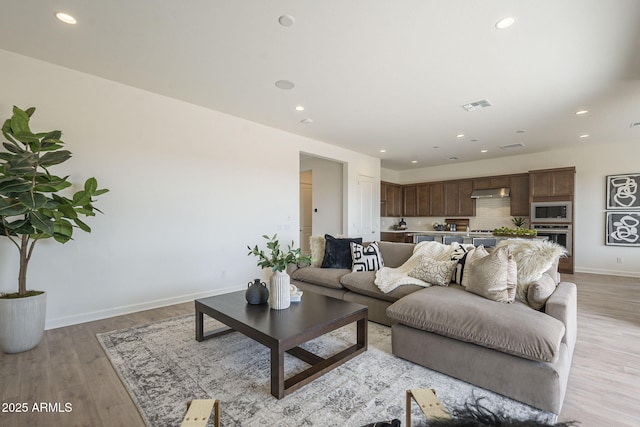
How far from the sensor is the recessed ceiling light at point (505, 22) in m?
2.23

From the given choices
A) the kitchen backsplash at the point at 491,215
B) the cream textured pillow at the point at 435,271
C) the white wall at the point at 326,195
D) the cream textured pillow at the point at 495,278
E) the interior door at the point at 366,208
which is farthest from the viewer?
the kitchen backsplash at the point at 491,215

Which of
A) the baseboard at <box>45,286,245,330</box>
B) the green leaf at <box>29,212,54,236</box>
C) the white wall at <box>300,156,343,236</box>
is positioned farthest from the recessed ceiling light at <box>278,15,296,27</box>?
the white wall at <box>300,156,343,236</box>

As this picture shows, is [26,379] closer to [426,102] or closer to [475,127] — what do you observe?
[426,102]

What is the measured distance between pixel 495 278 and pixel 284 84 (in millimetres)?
2949

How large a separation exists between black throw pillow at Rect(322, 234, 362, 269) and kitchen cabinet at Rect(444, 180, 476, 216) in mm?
5092

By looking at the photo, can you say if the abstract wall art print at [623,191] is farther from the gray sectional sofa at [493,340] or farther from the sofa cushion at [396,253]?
the sofa cushion at [396,253]

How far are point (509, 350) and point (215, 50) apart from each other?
3.37 m

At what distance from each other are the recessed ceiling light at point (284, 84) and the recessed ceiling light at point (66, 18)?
1809 millimetres

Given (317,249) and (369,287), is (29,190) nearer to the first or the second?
(317,249)

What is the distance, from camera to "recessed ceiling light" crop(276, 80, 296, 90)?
329 cm

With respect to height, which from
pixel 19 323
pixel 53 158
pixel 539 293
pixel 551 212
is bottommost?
pixel 19 323

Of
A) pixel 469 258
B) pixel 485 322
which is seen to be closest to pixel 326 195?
pixel 469 258

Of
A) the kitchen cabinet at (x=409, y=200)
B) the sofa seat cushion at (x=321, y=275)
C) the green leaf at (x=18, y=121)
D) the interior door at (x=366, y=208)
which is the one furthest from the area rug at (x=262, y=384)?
the kitchen cabinet at (x=409, y=200)

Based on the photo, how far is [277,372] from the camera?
1.79 meters
